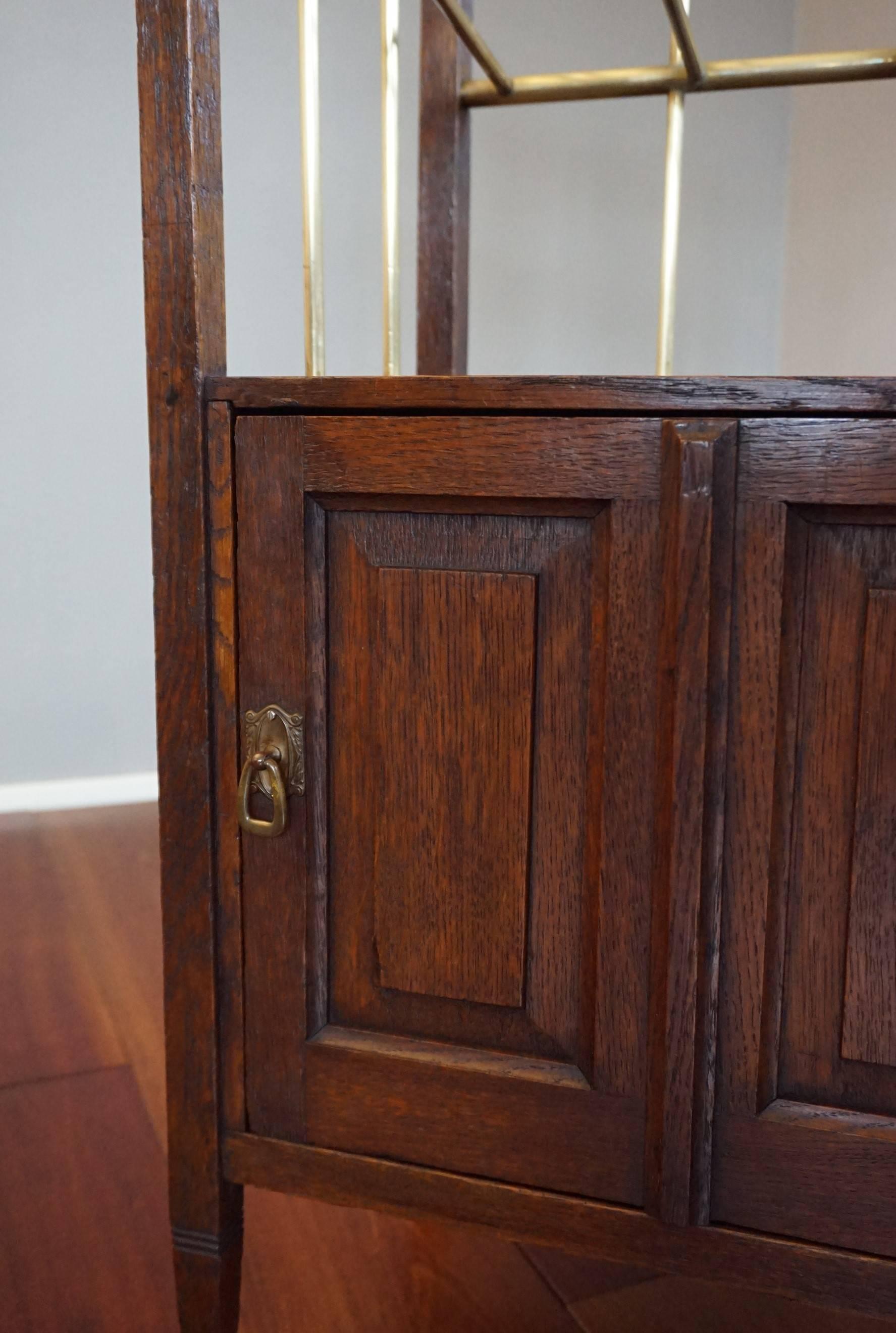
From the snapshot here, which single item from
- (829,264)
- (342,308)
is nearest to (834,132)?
(829,264)

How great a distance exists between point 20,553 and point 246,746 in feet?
4.82

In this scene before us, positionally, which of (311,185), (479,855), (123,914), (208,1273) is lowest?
(123,914)

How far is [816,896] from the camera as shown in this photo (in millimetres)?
562

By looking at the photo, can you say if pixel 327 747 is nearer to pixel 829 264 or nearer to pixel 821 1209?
pixel 821 1209

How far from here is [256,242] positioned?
2.05m

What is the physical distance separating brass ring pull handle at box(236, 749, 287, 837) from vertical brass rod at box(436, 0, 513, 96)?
0.54 m

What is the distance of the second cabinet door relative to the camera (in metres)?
0.57

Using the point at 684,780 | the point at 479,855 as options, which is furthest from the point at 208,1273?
the point at 684,780

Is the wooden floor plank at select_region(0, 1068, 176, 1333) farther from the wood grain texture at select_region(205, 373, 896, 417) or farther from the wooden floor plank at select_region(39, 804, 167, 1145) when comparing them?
the wood grain texture at select_region(205, 373, 896, 417)

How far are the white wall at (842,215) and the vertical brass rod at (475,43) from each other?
1.33 metres

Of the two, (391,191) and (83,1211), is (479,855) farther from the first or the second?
(83,1211)

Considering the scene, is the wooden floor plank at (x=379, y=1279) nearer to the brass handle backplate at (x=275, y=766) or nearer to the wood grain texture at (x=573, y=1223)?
the wood grain texture at (x=573, y=1223)

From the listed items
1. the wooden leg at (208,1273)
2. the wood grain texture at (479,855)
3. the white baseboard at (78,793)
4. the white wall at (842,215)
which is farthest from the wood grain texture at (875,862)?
the white wall at (842,215)

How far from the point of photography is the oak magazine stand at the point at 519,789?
0.55m
